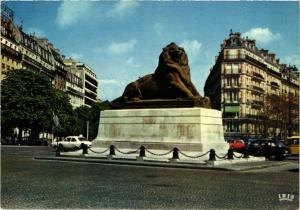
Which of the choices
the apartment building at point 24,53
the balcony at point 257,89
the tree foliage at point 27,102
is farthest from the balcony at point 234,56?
the tree foliage at point 27,102

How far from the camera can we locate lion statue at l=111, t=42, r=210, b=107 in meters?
29.8

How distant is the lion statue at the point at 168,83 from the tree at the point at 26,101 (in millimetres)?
36013

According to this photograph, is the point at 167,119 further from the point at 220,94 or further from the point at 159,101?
the point at 220,94

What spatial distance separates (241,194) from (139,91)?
19347mm

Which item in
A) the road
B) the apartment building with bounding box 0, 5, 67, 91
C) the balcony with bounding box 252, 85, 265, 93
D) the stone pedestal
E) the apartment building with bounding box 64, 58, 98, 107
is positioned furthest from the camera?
the apartment building with bounding box 64, 58, 98, 107

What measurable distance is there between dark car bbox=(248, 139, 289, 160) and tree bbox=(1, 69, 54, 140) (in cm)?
3724

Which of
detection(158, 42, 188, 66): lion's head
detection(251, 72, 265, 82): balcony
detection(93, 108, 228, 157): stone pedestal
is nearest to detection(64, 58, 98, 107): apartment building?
detection(251, 72, 265, 82): balcony

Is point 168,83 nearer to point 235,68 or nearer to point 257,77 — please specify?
point 235,68

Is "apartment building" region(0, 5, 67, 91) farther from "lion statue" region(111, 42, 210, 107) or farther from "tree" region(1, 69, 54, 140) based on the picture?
"lion statue" region(111, 42, 210, 107)

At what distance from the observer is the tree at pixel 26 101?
65.2 meters

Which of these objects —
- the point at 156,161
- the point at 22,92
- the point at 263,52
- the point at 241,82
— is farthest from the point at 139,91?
the point at 263,52

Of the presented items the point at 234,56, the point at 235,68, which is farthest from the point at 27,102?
the point at 234,56

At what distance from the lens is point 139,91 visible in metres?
32.0

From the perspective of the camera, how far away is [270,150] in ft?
115
